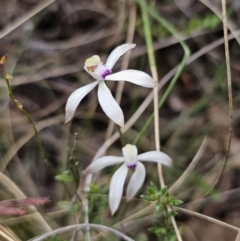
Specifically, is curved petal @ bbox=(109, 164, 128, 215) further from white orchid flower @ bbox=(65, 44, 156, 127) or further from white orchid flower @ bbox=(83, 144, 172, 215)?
white orchid flower @ bbox=(65, 44, 156, 127)

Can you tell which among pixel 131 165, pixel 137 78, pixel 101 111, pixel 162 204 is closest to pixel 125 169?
pixel 131 165

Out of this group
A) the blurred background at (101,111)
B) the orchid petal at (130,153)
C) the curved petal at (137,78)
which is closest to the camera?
the curved petal at (137,78)

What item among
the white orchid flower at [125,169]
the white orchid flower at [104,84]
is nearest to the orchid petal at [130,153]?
the white orchid flower at [125,169]

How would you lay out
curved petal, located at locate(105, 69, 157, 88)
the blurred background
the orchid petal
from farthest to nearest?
the blurred background < the orchid petal < curved petal, located at locate(105, 69, 157, 88)

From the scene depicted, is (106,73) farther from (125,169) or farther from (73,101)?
(125,169)

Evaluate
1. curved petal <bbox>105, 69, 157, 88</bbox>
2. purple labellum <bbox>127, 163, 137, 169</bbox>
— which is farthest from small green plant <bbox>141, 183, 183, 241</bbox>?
curved petal <bbox>105, 69, 157, 88</bbox>

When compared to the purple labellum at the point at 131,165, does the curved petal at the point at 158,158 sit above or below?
above

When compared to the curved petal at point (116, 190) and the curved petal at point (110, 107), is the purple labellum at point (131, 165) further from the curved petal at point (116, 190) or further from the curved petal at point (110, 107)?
the curved petal at point (110, 107)
